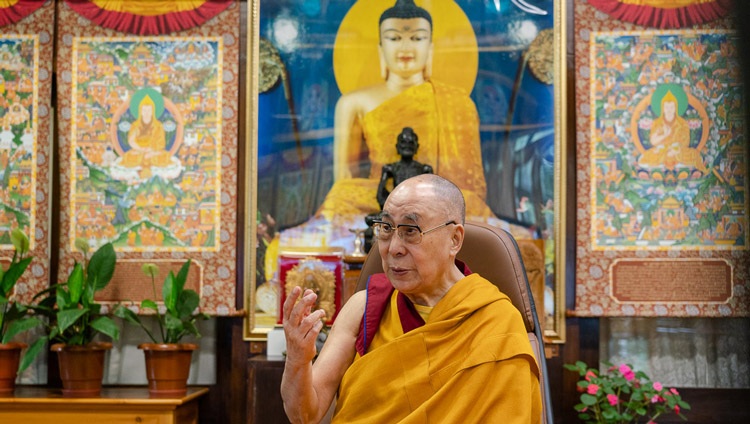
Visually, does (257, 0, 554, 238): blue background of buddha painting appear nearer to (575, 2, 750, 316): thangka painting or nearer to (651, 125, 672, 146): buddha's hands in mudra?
(575, 2, 750, 316): thangka painting

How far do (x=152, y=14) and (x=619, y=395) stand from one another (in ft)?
9.77

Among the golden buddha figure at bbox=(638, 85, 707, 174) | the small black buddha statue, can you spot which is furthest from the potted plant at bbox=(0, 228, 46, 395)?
the golden buddha figure at bbox=(638, 85, 707, 174)

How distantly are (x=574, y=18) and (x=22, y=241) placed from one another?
289 cm

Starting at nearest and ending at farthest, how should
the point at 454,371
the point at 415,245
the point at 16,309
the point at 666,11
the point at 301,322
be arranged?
the point at 301,322 < the point at 454,371 < the point at 415,245 < the point at 16,309 < the point at 666,11

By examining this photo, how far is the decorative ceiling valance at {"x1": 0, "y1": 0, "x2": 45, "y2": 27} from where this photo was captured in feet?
13.6

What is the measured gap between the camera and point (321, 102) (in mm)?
4148

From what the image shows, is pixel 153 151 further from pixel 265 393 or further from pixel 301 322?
pixel 301 322

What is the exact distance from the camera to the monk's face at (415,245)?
2.24 metres

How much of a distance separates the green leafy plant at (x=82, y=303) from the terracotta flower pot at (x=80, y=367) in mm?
42

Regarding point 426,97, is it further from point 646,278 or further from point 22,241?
point 22,241

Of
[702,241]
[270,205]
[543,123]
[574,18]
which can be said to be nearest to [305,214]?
[270,205]

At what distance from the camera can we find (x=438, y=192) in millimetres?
2275

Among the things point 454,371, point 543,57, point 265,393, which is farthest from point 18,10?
point 454,371

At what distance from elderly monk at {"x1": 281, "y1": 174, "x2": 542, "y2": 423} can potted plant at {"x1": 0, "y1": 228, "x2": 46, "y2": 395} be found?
6.37 feet
